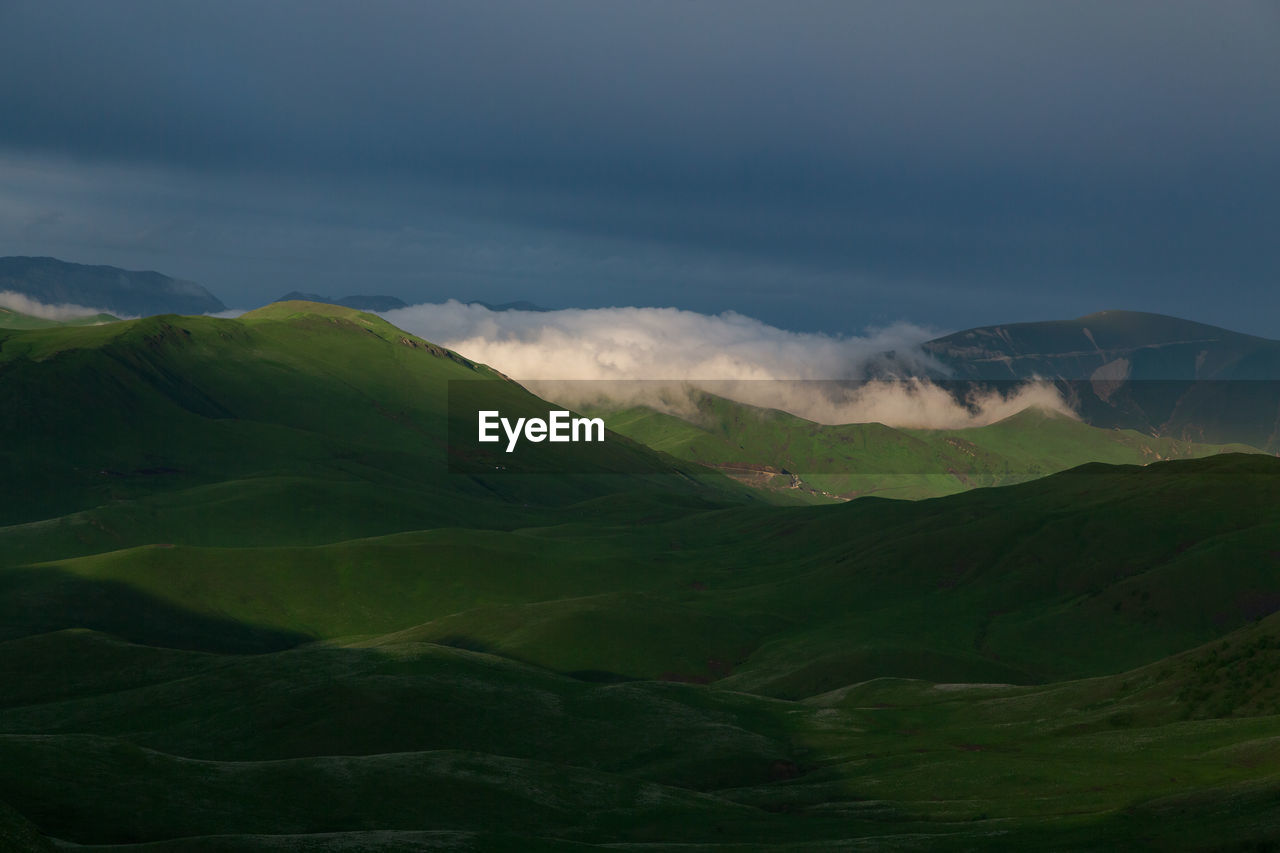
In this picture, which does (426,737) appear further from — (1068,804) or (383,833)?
(1068,804)

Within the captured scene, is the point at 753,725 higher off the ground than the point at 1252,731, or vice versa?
the point at 1252,731

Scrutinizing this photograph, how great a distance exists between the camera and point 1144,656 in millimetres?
178125

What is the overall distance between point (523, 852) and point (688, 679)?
137 metres

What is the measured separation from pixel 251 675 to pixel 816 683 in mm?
84467

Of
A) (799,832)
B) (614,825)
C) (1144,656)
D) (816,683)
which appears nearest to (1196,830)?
(799,832)

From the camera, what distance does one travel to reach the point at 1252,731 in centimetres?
8138

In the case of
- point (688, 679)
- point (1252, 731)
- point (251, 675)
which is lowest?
point (688, 679)

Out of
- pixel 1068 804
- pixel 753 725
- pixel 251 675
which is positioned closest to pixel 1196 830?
pixel 1068 804

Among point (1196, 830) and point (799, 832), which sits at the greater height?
point (1196, 830)

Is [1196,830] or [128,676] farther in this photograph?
[128,676]

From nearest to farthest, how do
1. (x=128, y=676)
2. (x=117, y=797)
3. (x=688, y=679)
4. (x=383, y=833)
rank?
(x=383, y=833) < (x=117, y=797) < (x=128, y=676) < (x=688, y=679)

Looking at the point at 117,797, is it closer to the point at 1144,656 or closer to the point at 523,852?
the point at 523,852

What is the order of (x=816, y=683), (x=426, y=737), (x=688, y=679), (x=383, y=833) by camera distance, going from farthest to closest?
1. (x=688, y=679)
2. (x=816, y=683)
3. (x=426, y=737)
4. (x=383, y=833)

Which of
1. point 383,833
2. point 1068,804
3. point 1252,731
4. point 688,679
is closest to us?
point 383,833
